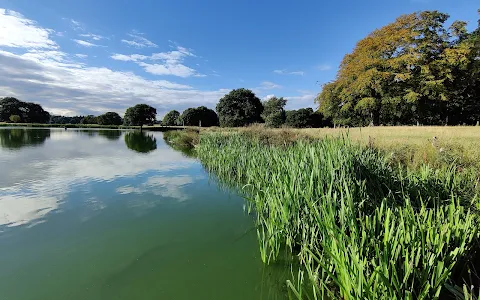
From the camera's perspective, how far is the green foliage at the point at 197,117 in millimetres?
59125

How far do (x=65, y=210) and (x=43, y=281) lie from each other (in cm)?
277

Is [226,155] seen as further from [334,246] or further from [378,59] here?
[378,59]

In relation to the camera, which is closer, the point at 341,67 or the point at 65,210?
the point at 65,210

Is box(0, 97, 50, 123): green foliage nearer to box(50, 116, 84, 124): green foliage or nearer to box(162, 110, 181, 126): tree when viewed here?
box(50, 116, 84, 124): green foliage

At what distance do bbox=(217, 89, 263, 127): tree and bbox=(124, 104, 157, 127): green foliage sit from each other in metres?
28.0

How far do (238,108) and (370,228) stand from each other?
42.3m

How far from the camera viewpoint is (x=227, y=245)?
3.74 metres

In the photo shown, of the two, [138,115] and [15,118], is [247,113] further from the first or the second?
[15,118]

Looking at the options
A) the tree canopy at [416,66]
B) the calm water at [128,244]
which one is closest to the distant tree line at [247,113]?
the tree canopy at [416,66]

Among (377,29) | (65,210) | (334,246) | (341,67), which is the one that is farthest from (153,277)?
(341,67)

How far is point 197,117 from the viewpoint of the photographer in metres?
59.2

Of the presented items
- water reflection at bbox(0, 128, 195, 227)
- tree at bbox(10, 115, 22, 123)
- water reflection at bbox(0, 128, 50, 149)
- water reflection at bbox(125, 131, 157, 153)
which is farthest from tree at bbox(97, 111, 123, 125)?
water reflection at bbox(0, 128, 195, 227)

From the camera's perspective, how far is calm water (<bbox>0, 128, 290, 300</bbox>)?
2.72m

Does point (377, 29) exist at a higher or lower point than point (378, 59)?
higher
